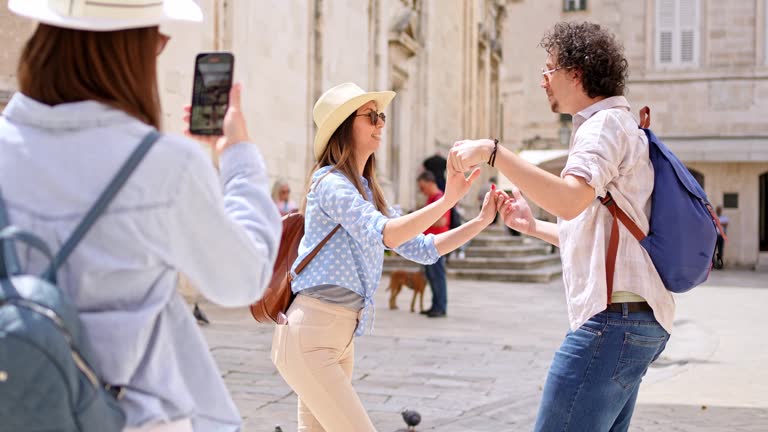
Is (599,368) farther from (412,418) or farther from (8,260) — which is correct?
(412,418)

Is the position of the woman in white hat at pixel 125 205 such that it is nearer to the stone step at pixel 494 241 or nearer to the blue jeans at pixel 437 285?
the blue jeans at pixel 437 285

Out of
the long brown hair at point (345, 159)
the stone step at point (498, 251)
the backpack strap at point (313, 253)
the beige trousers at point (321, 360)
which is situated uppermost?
the long brown hair at point (345, 159)

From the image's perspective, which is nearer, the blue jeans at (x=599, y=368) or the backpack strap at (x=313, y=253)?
the blue jeans at (x=599, y=368)

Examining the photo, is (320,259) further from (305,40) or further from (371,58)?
(371,58)

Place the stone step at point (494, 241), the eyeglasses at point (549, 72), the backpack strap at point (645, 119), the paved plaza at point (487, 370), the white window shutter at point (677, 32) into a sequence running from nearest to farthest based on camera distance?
the backpack strap at point (645, 119), the eyeglasses at point (549, 72), the paved plaza at point (487, 370), the stone step at point (494, 241), the white window shutter at point (677, 32)

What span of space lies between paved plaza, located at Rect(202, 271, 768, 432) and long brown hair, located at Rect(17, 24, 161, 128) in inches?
156

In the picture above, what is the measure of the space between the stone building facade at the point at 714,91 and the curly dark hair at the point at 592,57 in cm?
2572

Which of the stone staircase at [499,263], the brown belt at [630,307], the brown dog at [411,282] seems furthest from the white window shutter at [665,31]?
the brown belt at [630,307]

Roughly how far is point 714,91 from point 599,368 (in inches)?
1109

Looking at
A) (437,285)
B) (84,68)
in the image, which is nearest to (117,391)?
(84,68)

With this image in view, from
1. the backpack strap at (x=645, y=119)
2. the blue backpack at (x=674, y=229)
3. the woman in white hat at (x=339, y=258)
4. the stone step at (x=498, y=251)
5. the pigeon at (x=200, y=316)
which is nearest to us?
the blue backpack at (x=674, y=229)

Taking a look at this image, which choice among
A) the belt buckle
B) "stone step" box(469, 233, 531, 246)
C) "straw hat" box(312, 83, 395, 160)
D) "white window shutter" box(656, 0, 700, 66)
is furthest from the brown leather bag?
"white window shutter" box(656, 0, 700, 66)

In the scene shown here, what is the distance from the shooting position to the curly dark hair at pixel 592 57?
9.62ft

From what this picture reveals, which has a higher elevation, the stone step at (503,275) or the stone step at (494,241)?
the stone step at (494,241)
